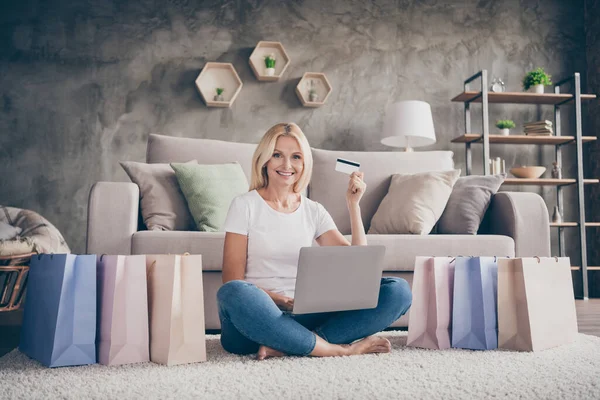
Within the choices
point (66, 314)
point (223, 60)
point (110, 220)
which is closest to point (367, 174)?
point (110, 220)

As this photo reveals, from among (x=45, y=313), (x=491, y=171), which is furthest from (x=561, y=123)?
(x=45, y=313)

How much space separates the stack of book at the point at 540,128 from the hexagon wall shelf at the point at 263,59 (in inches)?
76.9

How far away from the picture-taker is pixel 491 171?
4191mm

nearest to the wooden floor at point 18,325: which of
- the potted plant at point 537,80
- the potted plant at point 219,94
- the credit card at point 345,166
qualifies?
the credit card at point 345,166

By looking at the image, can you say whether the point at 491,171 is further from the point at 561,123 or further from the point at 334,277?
the point at 334,277

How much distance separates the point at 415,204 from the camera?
2.54m

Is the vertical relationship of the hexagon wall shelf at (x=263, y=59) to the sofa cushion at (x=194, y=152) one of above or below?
above

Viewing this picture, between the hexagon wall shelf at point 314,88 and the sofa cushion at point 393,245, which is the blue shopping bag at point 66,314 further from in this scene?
the hexagon wall shelf at point 314,88

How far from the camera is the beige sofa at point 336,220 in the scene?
2205 mm

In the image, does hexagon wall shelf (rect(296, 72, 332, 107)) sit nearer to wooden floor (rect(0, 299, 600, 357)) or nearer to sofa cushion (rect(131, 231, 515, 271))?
sofa cushion (rect(131, 231, 515, 271))

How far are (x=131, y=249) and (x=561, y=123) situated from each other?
12.3ft

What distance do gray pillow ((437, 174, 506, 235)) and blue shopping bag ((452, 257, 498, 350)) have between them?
2.82ft

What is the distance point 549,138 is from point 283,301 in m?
3.31

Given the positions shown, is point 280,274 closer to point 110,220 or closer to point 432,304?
point 432,304
